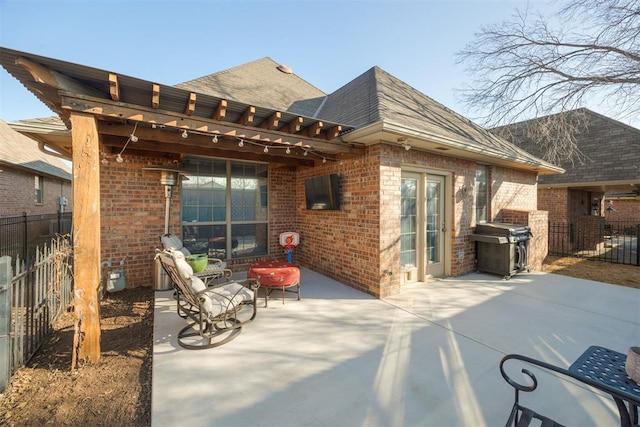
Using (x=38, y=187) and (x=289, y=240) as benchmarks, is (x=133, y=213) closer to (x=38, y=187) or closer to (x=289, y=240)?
(x=289, y=240)

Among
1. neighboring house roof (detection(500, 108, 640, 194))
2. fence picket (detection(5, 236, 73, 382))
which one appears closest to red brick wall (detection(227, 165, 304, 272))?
fence picket (detection(5, 236, 73, 382))

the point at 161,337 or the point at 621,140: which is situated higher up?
the point at 621,140

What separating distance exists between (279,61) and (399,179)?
6.85 meters

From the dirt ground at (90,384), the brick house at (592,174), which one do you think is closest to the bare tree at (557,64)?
the brick house at (592,174)

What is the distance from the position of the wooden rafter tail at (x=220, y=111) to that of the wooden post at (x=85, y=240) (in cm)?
142

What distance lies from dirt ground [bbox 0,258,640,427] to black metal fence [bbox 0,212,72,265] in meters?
4.43

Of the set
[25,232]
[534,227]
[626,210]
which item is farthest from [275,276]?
[626,210]

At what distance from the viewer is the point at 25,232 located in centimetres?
796

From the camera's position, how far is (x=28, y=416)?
213 centimetres

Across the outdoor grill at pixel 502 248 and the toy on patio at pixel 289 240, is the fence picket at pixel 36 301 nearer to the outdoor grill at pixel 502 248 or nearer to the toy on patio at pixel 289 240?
the toy on patio at pixel 289 240

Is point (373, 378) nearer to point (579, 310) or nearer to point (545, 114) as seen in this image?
point (579, 310)

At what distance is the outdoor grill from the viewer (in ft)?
20.1

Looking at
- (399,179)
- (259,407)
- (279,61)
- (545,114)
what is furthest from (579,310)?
(279,61)

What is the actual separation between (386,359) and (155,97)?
4056 millimetres
